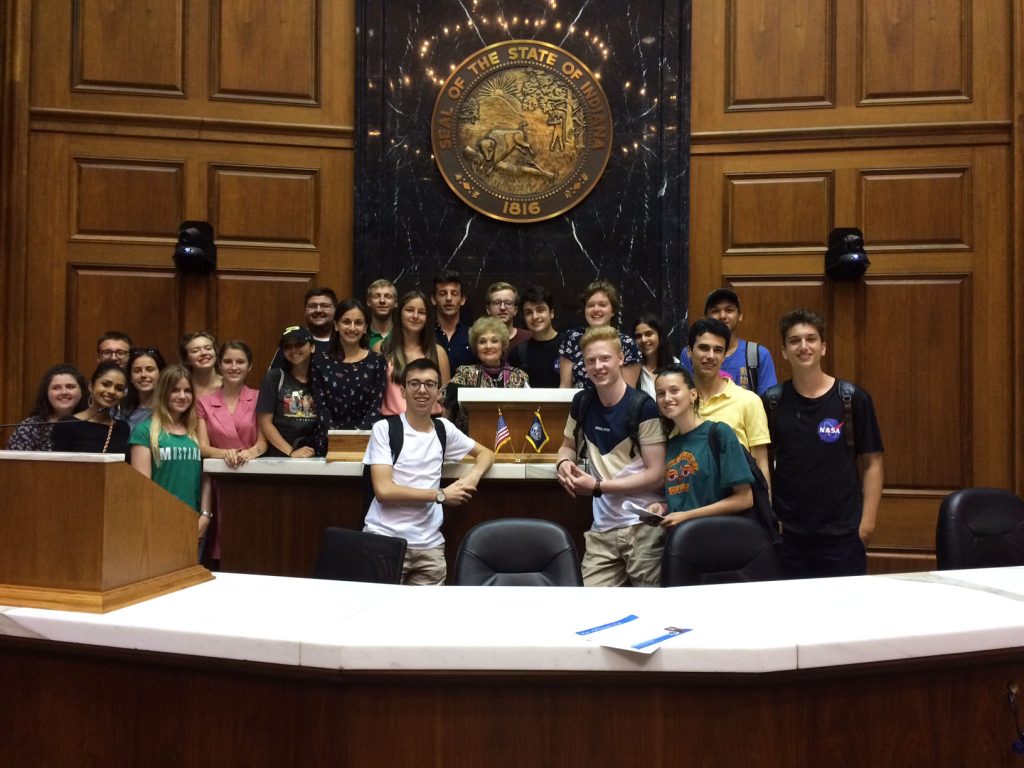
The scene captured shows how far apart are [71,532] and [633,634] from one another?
1166 mm

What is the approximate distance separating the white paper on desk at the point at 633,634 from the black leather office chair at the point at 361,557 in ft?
3.89

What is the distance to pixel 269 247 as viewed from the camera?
5805mm

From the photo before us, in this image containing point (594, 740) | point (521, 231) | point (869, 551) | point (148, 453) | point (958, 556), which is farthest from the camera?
point (521, 231)

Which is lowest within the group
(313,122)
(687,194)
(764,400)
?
(764,400)

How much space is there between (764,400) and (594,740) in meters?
2.20

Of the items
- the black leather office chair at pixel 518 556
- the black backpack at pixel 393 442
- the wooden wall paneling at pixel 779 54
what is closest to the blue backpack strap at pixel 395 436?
the black backpack at pixel 393 442

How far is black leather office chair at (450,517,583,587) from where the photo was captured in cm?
274

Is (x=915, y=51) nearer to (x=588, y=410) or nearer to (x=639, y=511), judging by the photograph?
(x=588, y=410)

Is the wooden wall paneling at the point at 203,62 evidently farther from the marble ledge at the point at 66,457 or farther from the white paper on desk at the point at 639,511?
the marble ledge at the point at 66,457

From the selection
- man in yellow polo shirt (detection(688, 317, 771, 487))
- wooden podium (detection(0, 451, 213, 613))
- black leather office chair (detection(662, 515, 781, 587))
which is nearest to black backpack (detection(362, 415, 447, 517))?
man in yellow polo shirt (detection(688, 317, 771, 487))

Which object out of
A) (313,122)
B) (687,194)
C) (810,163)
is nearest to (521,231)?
(687,194)

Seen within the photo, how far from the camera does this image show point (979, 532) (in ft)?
10.0

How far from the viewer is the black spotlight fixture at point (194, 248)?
544cm

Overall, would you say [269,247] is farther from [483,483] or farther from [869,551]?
[869,551]
